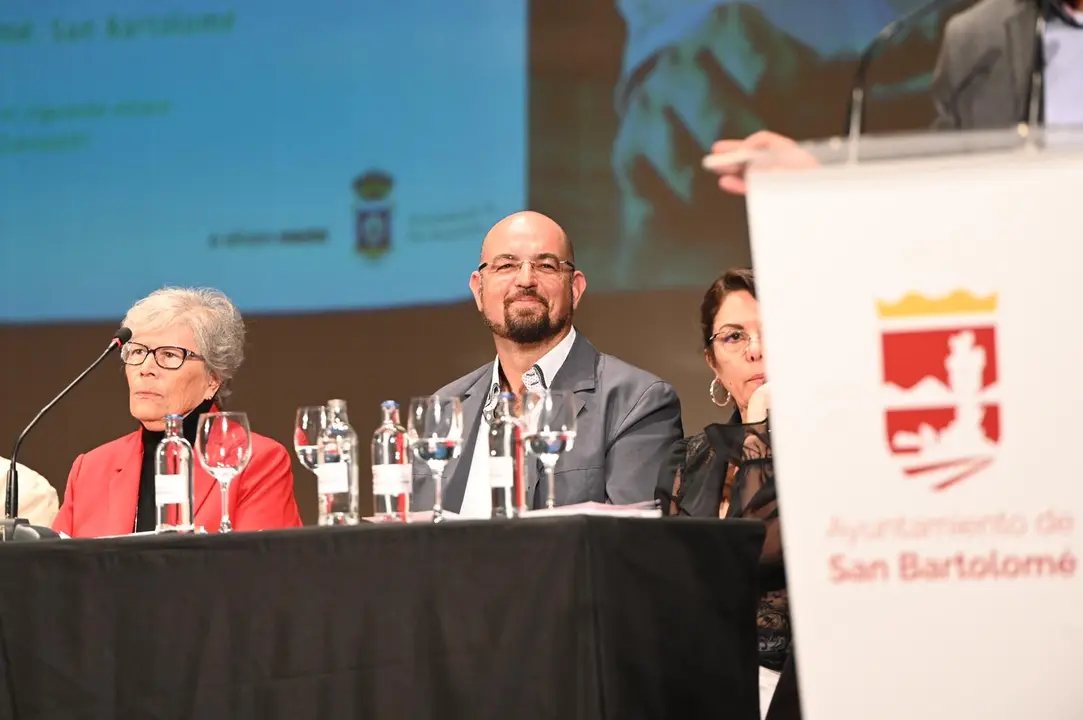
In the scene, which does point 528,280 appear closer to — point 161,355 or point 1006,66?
point 161,355

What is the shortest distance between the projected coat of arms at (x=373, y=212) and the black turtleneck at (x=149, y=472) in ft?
4.50

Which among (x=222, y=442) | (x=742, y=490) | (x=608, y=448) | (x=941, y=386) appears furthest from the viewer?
(x=608, y=448)

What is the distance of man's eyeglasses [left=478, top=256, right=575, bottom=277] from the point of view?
3.36 meters

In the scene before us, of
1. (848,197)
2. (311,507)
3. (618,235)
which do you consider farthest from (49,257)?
(848,197)

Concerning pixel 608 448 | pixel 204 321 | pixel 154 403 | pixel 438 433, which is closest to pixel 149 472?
pixel 154 403

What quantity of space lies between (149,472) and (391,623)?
1590 millimetres

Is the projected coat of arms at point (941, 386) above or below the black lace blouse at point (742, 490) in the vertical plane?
above

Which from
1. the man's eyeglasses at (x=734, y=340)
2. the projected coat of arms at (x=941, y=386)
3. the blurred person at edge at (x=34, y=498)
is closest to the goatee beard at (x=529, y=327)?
the man's eyeglasses at (x=734, y=340)

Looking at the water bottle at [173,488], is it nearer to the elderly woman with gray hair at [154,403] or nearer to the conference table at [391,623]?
the conference table at [391,623]

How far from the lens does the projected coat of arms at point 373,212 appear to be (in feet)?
15.1

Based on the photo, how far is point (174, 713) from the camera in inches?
75.7

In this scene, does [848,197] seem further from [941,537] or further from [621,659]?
[621,659]

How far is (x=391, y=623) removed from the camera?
187cm

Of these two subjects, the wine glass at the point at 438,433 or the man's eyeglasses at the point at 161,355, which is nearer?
the wine glass at the point at 438,433
